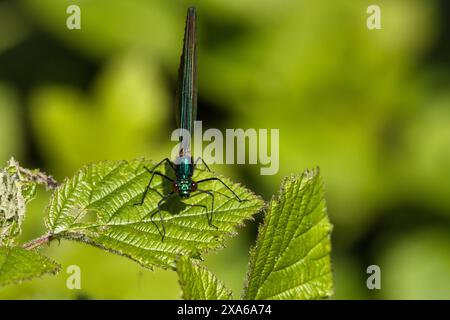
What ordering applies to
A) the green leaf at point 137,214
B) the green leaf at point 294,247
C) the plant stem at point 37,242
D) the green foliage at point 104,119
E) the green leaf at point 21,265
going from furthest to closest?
the green foliage at point 104,119, the green leaf at point 137,214, the plant stem at point 37,242, the green leaf at point 294,247, the green leaf at point 21,265

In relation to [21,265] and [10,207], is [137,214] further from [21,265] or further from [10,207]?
[21,265]

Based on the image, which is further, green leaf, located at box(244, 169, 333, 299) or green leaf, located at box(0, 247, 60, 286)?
green leaf, located at box(244, 169, 333, 299)

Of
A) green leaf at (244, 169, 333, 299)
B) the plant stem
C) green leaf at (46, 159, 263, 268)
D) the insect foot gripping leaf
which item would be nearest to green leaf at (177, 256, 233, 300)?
green leaf at (244, 169, 333, 299)

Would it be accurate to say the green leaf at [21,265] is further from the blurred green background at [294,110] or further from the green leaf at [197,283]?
the blurred green background at [294,110]

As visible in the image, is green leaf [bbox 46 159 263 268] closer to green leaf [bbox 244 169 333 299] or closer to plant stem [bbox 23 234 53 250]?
plant stem [bbox 23 234 53 250]

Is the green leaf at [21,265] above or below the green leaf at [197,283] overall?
above

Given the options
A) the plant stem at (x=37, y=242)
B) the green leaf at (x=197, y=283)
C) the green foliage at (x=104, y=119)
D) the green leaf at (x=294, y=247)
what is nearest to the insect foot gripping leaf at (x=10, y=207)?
the plant stem at (x=37, y=242)
